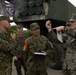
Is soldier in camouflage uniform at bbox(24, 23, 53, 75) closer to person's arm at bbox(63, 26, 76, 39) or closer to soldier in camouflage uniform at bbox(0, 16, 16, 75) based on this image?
soldier in camouflage uniform at bbox(0, 16, 16, 75)

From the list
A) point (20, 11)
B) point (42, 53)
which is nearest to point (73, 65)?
point (42, 53)

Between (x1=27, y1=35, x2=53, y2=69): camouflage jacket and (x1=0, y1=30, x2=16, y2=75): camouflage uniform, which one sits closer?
(x1=0, y1=30, x2=16, y2=75): camouflage uniform

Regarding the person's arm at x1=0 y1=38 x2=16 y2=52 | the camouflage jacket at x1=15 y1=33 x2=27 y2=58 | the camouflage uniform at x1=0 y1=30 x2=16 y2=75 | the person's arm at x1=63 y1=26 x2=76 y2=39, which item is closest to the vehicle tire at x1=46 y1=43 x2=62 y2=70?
the camouflage jacket at x1=15 y1=33 x2=27 y2=58

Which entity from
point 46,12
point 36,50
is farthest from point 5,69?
point 46,12

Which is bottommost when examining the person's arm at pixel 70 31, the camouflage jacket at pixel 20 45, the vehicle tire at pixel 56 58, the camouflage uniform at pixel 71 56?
the vehicle tire at pixel 56 58

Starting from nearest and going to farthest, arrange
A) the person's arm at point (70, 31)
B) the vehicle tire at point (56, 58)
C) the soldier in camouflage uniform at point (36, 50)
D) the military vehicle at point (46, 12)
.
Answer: the person's arm at point (70, 31) → the soldier in camouflage uniform at point (36, 50) → the military vehicle at point (46, 12) → the vehicle tire at point (56, 58)

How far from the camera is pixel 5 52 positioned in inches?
204

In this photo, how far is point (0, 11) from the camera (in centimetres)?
728

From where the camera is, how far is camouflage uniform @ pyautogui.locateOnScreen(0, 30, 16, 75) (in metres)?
5.07

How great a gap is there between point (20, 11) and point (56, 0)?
1.20 meters

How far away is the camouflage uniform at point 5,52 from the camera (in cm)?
507

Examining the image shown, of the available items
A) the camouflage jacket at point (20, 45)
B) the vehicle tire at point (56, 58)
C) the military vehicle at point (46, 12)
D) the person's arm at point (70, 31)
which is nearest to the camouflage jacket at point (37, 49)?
the person's arm at point (70, 31)

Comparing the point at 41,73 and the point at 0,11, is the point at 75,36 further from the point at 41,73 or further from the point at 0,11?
the point at 0,11

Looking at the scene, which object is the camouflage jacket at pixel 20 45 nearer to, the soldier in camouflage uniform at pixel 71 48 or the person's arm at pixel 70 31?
the soldier in camouflage uniform at pixel 71 48
